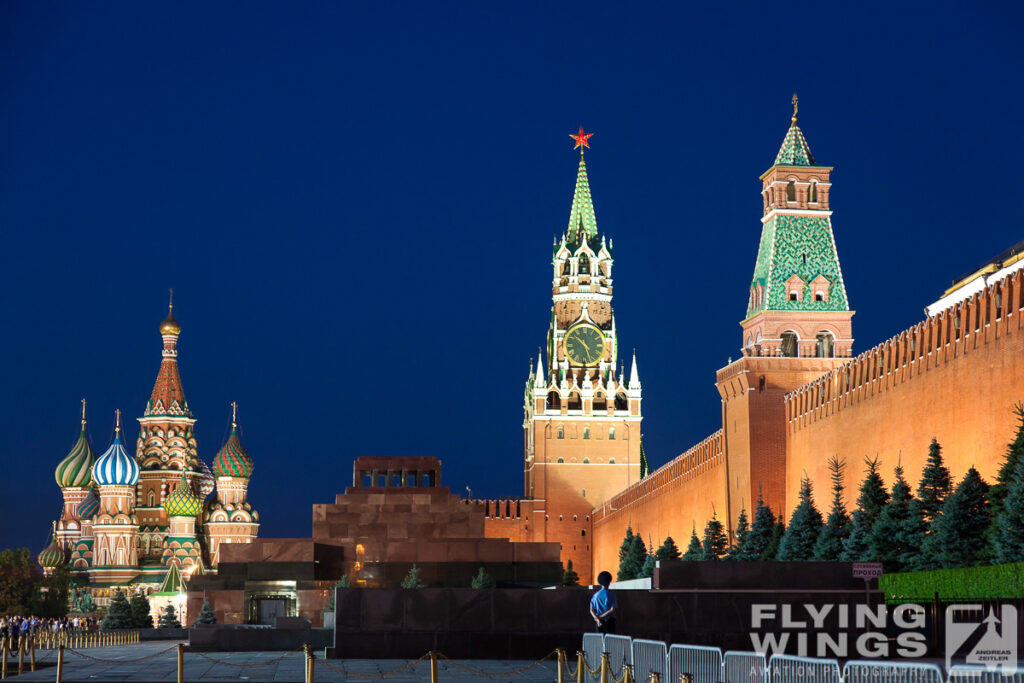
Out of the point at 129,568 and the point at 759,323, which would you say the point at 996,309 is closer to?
the point at 759,323

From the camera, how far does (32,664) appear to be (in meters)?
19.2

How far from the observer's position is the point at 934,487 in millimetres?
21938

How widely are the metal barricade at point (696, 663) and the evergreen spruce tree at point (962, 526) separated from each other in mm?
8380

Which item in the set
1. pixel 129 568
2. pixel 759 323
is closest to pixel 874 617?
pixel 759 323

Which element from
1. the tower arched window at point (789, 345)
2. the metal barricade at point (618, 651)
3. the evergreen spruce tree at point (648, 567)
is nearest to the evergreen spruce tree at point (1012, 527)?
the metal barricade at point (618, 651)

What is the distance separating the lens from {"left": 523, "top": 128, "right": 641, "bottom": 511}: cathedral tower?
7512 centimetres

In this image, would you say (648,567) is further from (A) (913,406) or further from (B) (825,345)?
(A) (913,406)

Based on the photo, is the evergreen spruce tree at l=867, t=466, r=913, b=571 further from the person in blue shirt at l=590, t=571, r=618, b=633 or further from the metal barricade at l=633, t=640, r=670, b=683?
the metal barricade at l=633, t=640, r=670, b=683

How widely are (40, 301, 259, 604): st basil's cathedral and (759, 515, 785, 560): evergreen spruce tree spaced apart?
140ft

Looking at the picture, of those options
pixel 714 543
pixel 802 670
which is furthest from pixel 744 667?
pixel 714 543

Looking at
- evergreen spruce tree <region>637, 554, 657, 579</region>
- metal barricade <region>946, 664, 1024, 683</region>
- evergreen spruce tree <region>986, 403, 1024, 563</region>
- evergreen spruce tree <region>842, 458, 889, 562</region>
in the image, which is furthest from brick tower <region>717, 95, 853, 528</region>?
metal barricade <region>946, 664, 1024, 683</region>

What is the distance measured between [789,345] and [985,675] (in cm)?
2744

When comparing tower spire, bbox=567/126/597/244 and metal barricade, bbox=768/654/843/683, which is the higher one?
tower spire, bbox=567/126/597/244

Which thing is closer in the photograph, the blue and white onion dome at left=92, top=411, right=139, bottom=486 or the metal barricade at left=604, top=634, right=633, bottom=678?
the metal barricade at left=604, top=634, right=633, bottom=678
